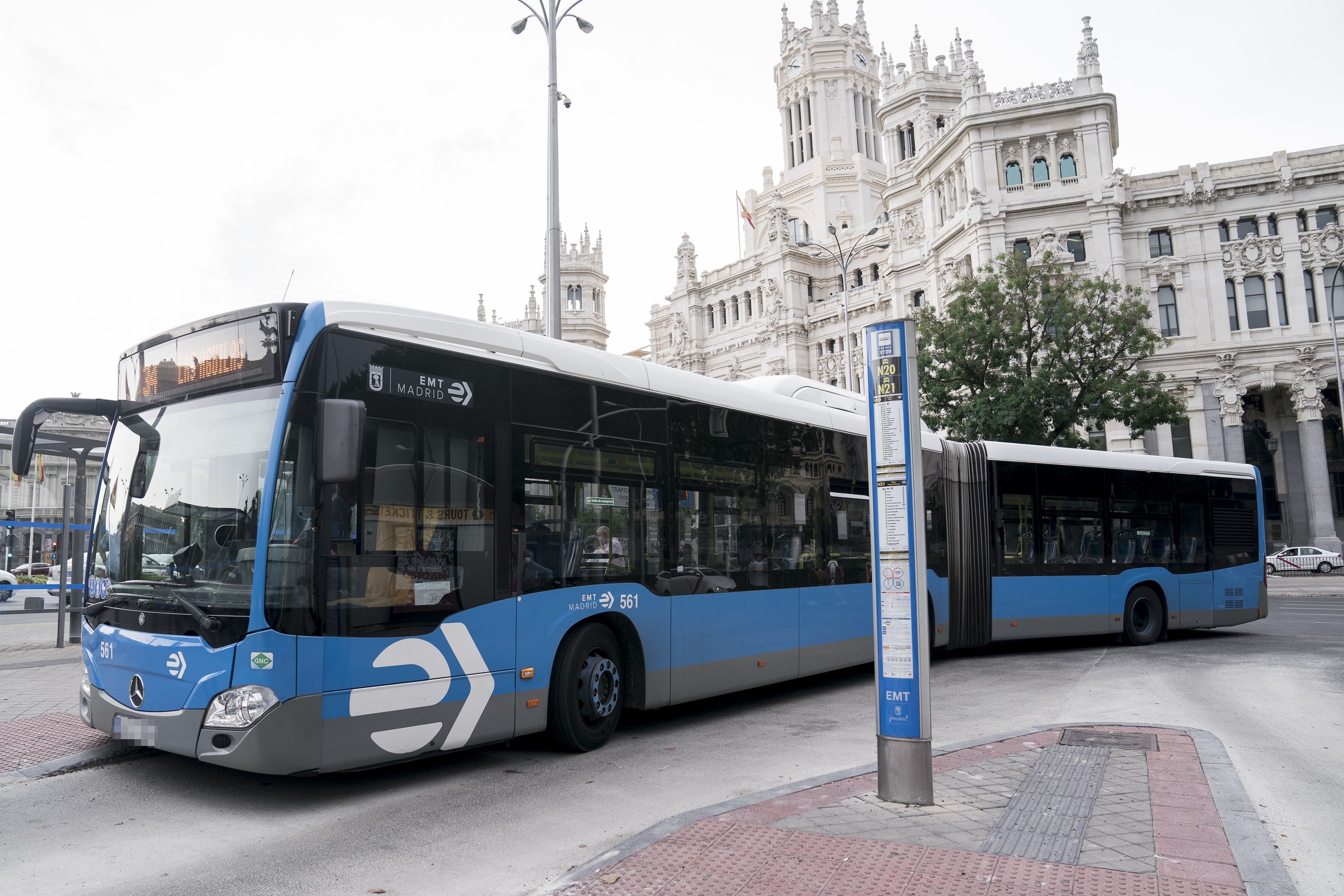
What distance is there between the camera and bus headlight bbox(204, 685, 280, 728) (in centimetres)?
545

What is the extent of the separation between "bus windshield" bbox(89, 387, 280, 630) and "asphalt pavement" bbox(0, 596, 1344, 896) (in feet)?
4.34

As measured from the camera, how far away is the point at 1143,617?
14852 millimetres

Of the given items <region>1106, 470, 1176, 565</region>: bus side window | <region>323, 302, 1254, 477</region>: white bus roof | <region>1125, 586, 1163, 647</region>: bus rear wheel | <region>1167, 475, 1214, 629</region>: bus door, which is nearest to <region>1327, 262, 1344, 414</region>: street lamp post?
<region>1167, 475, 1214, 629</region>: bus door

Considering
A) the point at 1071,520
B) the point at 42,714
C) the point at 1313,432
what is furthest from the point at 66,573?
the point at 1313,432

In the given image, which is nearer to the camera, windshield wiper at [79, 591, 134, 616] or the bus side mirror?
the bus side mirror

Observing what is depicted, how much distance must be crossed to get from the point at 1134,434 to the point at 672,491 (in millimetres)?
29426

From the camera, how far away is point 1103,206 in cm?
4619

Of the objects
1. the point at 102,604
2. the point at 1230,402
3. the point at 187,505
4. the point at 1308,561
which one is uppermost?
the point at 1230,402

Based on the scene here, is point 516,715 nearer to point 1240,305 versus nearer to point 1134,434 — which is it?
point 1134,434

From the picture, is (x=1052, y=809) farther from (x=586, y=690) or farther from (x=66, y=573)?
(x=66, y=573)

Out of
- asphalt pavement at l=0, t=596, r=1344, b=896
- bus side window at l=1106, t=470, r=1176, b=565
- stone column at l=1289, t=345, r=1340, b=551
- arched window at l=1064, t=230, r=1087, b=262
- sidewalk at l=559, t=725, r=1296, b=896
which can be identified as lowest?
asphalt pavement at l=0, t=596, r=1344, b=896

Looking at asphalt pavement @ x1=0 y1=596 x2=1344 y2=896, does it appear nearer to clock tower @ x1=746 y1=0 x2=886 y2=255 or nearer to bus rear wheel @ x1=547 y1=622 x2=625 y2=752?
bus rear wheel @ x1=547 y1=622 x2=625 y2=752

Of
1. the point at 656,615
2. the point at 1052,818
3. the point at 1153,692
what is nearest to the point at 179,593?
the point at 656,615

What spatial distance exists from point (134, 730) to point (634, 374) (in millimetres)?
4602
